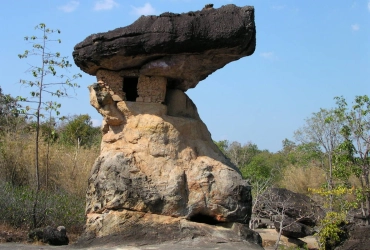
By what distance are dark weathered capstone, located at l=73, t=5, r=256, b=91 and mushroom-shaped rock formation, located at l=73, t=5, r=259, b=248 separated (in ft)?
0.04

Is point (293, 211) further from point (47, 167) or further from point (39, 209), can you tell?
point (39, 209)

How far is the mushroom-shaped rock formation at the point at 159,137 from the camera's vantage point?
6.91 meters

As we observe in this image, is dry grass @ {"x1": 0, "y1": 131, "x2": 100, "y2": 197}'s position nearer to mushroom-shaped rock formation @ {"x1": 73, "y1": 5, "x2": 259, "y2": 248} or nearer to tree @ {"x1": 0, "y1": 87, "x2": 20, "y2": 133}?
tree @ {"x1": 0, "y1": 87, "x2": 20, "y2": 133}

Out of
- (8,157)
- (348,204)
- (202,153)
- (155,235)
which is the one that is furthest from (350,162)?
(8,157)

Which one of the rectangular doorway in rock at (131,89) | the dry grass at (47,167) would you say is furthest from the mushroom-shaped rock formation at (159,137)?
the dry grass at (47,167)

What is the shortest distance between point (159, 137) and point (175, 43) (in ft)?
4.35

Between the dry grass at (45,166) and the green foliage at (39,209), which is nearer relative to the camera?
the green foliage at (39,209)

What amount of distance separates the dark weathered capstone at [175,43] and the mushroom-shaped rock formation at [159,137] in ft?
0.04

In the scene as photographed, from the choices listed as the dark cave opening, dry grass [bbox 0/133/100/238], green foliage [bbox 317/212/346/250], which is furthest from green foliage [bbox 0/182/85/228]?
green foliage [bbox 317/212/346/250]

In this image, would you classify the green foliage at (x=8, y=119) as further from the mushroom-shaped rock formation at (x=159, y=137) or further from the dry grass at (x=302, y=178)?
the dry grass at (x=302, y=178)

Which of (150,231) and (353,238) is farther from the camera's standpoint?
(353,238)

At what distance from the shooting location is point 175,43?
22.9ft

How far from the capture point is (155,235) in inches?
266

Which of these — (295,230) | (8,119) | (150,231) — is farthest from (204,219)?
(8,119)
